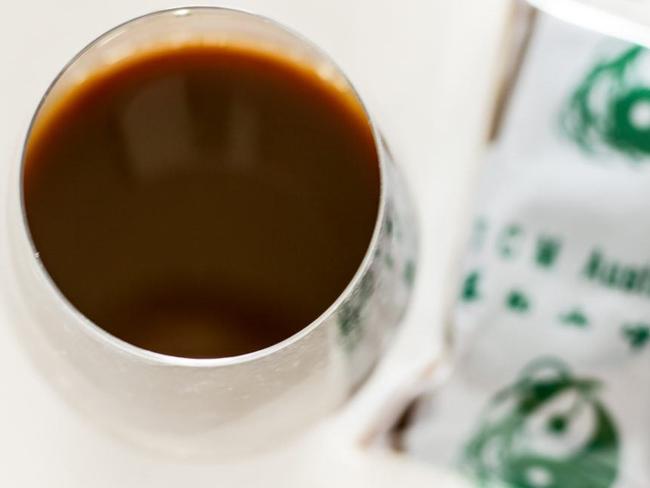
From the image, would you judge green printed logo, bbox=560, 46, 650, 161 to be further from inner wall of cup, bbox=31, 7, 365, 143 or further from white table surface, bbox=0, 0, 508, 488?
inner wall of cup, bbox=31, 7, 365, 143

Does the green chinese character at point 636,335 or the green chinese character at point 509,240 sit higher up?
the green chinese character at point 509,240

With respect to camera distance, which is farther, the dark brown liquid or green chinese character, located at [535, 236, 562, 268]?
green chinese character, located at [535, 236, 562, 268]

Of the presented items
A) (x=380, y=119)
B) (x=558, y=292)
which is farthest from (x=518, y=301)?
(x=380, y=119)

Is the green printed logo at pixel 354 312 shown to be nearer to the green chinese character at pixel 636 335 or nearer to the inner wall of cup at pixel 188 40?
the inner wall of cup at pixel 188 40

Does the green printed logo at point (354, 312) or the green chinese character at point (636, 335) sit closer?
the green printed logo at point (354, 312)

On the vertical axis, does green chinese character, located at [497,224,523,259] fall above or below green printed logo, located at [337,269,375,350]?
above

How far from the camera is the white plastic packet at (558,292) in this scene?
397 millimetres

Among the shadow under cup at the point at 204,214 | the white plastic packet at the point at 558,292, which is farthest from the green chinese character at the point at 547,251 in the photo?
the shadow under cup at the point at 204,214

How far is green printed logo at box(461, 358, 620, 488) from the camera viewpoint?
41cm

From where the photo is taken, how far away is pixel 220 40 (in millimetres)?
305

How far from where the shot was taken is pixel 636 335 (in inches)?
15.8

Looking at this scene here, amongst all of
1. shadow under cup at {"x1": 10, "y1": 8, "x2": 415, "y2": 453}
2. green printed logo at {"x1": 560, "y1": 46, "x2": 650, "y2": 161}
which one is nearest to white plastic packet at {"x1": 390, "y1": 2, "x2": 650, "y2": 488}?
green printed logo at {"x1": 560, "y1": 46, "x2": 650, "y2": 161}

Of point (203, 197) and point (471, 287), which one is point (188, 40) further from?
point (471, 287)

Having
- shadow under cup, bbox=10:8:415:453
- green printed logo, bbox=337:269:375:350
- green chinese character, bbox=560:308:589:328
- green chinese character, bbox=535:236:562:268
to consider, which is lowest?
green printed logo, bbox=337:269:375:350
